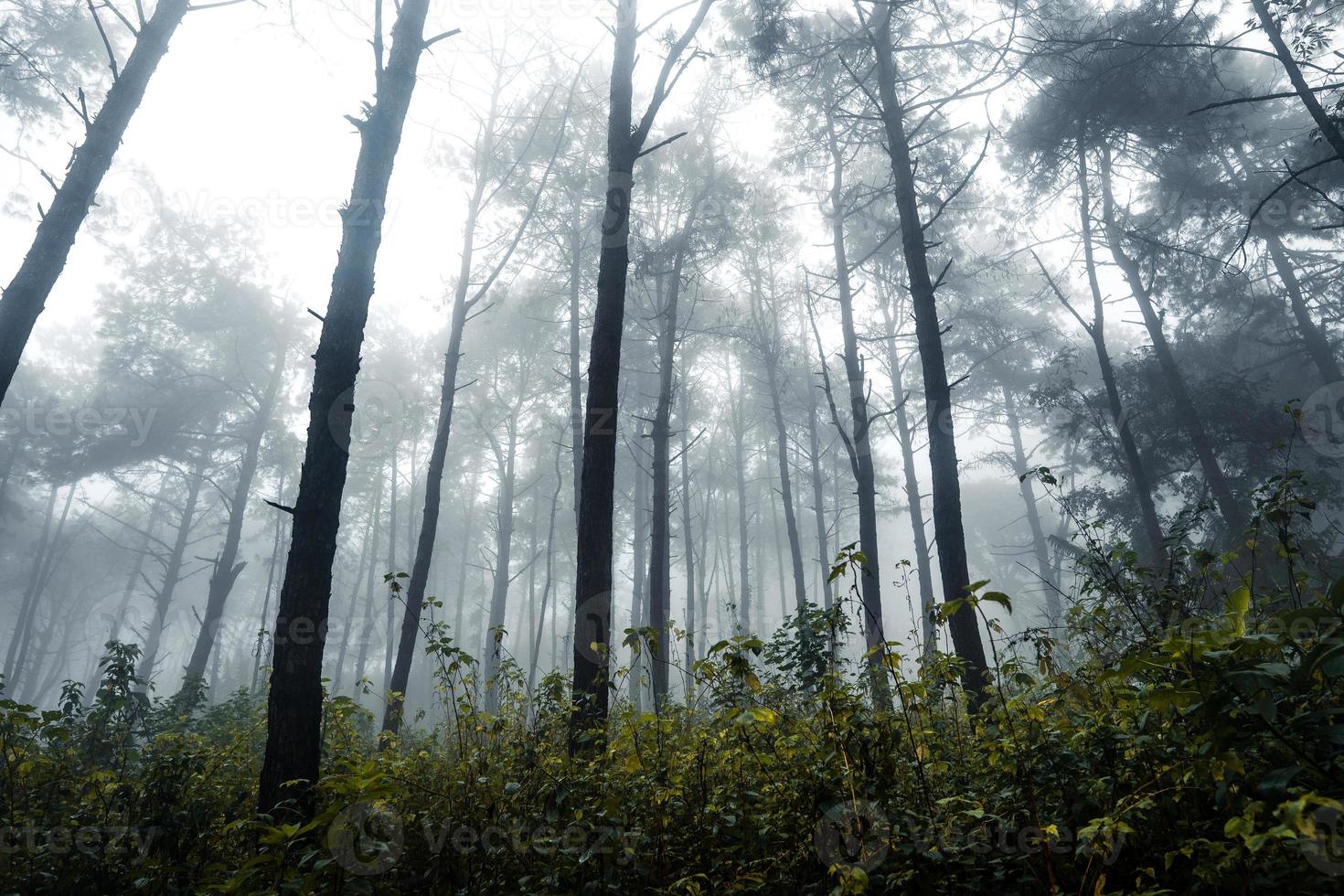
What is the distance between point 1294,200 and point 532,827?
59.6 ft

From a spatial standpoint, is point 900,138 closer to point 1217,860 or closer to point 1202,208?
point 1217,860

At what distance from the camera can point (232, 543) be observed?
1546cm

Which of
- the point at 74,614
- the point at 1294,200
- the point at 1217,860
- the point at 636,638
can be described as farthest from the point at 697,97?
the point at 74,614

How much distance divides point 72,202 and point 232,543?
1192cm

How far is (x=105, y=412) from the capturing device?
17.1m

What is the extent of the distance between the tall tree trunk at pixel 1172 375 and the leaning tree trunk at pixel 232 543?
58.1 feet

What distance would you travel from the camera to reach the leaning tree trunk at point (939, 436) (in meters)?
5.93

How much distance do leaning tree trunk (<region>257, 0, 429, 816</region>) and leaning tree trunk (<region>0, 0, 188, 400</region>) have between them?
3106 millimetres

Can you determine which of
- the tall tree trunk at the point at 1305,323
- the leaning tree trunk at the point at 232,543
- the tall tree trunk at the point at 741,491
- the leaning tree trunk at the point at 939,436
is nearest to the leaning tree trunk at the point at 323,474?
the leaning tree trunk at the point at 939,436

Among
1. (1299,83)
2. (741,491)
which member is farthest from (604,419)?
(741,491)

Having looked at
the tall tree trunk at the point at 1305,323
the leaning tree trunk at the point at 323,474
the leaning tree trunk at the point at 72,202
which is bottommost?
the leaning tree trunk at the point at 323,474

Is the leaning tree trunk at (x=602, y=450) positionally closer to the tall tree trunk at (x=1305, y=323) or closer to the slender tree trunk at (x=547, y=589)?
the slender tree trunk at (x=547, y=589)

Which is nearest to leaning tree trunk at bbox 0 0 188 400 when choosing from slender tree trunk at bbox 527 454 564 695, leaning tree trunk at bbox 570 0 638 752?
leaning tree trunk at bbox 570 0 638 752

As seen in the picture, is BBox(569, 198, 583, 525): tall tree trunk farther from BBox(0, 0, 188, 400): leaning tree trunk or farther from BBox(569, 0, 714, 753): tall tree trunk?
BBox(0, 0, 188, 400): leaning tree trunk
